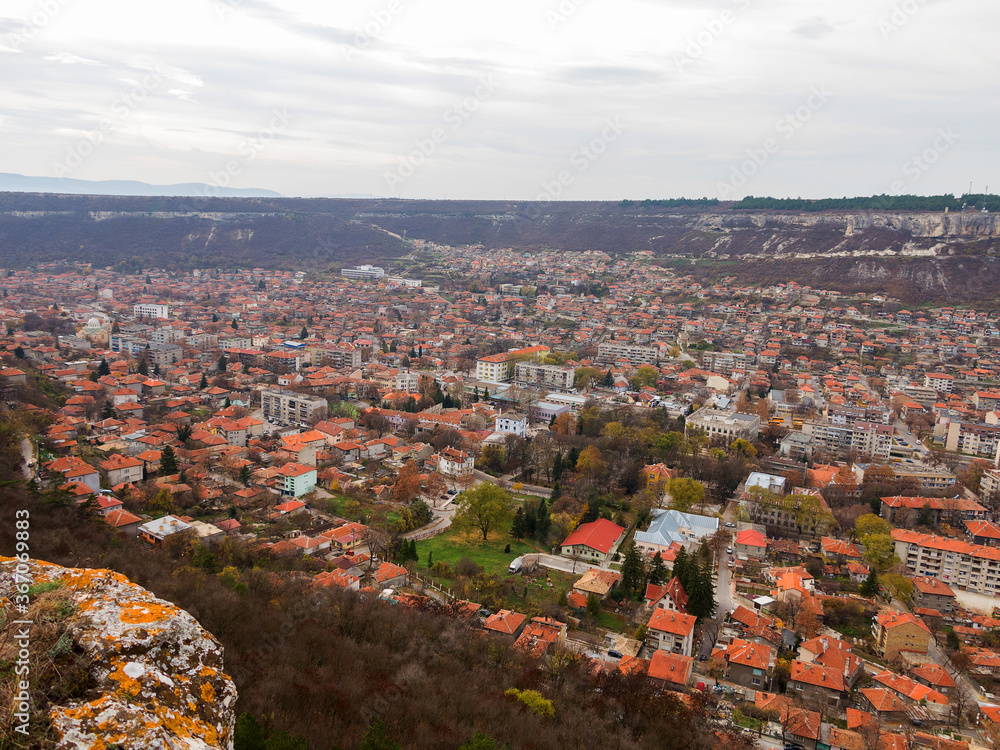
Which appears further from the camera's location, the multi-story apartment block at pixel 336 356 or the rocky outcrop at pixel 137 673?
the multi-story apartment block at pixel 336 356

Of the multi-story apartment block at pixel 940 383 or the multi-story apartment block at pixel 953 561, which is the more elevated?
the multi-story apartment block at pixel 940 383

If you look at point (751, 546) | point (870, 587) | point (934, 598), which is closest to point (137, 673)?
point (870, 587)

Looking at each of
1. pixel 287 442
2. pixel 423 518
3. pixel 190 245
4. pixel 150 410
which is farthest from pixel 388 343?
pixel 190 245

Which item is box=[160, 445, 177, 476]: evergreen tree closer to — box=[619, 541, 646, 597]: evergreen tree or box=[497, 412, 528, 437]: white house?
box=[497, 412, 528, 437]: white house

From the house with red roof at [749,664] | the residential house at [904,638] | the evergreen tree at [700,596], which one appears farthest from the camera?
the evergreen tree at [700,596]

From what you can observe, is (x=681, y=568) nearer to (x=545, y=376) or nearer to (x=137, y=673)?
(x=137, y=673)

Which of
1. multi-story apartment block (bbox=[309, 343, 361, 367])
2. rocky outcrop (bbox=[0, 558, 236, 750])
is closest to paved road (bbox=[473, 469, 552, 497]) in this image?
multi-story apartment block (bbox=[309, 343, 361, 367])

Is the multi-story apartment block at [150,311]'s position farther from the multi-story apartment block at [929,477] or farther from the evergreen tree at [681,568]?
the multi-story apartment block at [929,477]

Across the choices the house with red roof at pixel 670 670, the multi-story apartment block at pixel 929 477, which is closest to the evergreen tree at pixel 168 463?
the house with red roof at pixel 670 670
